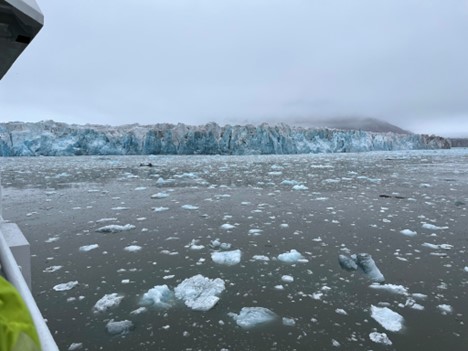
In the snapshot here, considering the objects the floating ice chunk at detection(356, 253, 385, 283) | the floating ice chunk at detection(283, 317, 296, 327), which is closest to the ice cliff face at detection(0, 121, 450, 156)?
the floating ice chunk at detection(356, 253, 385, 283)

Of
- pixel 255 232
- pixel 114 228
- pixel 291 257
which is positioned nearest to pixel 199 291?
pixel 291 257

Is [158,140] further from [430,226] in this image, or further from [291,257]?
[291,257]

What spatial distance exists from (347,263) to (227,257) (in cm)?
147

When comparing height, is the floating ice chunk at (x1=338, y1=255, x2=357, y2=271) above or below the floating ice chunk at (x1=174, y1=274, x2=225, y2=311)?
above

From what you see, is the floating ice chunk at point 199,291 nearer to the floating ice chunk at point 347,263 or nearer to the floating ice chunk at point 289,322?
the floating ice chunk at point 289,322

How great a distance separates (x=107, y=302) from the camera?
110 inches

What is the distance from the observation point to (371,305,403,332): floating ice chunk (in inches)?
96.1

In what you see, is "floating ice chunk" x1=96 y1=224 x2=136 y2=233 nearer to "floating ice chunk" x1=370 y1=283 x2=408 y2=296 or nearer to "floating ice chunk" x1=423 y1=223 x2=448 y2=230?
"floating ice chunk" x1=370 y1=283 x2=408 y2=296

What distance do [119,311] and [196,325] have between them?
0.73m

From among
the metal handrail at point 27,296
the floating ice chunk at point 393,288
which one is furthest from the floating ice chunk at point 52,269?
the floating ice chunk at point 393,288

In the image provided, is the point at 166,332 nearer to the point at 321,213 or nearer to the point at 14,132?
the point at 321,213

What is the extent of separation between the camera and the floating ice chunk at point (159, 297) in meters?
2.82

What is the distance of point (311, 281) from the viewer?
3262 mm

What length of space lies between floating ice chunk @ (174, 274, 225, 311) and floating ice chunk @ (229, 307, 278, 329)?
0.99ft
